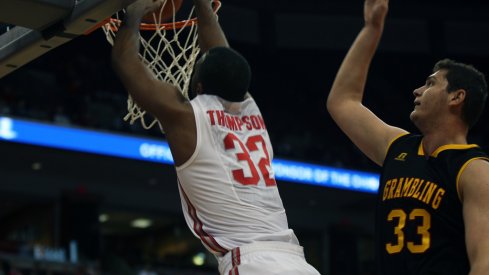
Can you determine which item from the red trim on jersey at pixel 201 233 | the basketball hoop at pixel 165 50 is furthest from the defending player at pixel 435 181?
the basketball hoop at pixel 165 50

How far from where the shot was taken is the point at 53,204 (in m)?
19.7

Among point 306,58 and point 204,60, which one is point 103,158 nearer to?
point 306,58

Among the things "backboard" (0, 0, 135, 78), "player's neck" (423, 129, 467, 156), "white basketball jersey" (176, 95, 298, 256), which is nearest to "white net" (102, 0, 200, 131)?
"backboard" (0, 0, 135, 78)

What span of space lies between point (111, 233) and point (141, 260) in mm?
5312

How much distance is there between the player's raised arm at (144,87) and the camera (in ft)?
10.4

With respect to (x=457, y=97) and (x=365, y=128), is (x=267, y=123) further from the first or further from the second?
(x=457, y=97)

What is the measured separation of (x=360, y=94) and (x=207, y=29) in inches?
29.3

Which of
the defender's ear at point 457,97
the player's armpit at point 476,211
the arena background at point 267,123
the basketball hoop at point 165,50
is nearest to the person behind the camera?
the player's armpit at point 476,211

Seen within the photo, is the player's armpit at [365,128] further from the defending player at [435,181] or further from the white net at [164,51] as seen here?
the white net at [164,51]

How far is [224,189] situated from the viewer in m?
3.21

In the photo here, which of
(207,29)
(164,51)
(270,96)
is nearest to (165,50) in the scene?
(164,51)

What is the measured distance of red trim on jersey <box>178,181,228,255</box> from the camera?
320 centimetres

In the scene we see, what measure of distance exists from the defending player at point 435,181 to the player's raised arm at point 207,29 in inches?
27.5

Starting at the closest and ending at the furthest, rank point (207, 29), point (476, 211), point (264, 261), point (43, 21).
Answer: point (476, 211) < point (264, 261) < point (43, 21) < point (207, 29)
